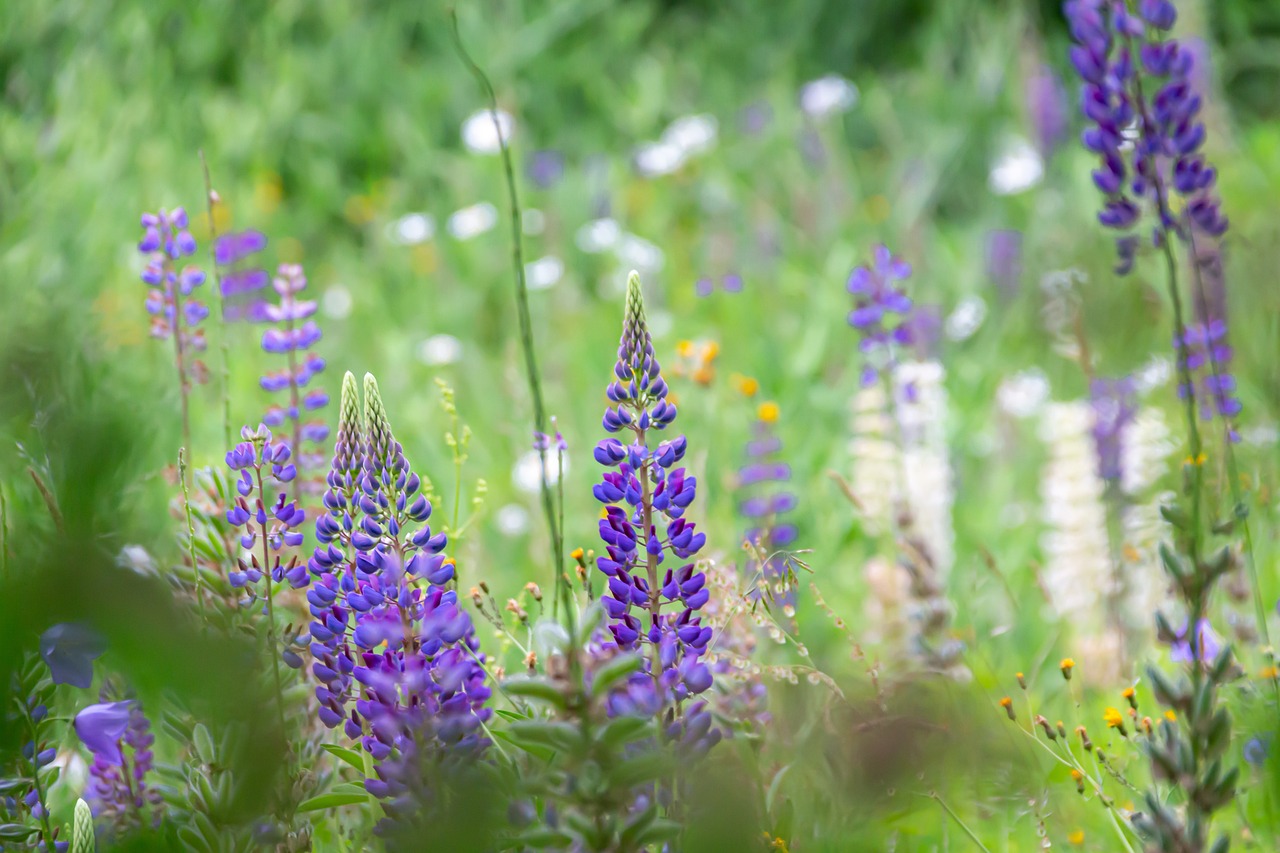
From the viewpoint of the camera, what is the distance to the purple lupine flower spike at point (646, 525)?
1054 mm

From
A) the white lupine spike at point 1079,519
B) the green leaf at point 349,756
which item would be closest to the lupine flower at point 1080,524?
the white lupine spike at point 1079,519

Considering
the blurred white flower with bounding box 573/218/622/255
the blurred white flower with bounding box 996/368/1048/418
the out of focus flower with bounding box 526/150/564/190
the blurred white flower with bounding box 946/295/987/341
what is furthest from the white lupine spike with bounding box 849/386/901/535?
the out of focus flower with bounding box 526/150/564/190

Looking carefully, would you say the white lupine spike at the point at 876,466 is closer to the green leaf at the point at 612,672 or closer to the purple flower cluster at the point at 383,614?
the purple flower cluster at the point at 383,614

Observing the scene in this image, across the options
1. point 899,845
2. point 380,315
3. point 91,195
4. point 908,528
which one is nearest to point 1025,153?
point 380,315

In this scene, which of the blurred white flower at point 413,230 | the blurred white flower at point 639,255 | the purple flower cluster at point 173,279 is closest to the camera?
the purple flower cluster at point 173,279

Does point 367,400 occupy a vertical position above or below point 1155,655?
above

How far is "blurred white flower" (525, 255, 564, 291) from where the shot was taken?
4.15 meters

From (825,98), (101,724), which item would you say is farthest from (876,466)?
(825,98)

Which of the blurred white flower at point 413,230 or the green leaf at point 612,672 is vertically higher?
the blurred white flower at point 413,230

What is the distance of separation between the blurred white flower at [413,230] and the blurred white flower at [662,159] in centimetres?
83

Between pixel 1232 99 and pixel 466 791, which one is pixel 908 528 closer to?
pixel 466 791

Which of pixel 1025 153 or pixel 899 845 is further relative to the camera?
pixel 1025 153

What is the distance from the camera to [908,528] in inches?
89.4

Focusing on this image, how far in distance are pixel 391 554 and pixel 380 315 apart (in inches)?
137
